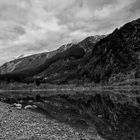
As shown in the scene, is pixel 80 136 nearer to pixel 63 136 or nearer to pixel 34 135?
pixel 63 136

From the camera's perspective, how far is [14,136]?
24266 millimetres

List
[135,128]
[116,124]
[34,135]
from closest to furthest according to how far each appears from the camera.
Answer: [34,135] → [135,128] → [116,124]

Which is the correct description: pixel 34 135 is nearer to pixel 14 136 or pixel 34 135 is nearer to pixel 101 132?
pixel 14 136

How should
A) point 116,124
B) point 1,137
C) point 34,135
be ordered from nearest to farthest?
point 1,137, point 34,135, point 116,124

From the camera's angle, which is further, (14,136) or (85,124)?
(85,124)

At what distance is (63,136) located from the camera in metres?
25.2

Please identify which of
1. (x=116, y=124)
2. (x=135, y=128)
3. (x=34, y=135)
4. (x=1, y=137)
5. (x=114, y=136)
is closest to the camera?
(x=1, y=137)

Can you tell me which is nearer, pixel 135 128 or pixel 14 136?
pixel 14 136

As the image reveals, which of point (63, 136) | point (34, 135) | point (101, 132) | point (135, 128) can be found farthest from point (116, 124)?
point (34, 135)

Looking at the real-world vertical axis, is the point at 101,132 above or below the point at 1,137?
below

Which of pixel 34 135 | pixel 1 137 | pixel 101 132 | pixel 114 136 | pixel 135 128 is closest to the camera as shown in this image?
pixel 1 137

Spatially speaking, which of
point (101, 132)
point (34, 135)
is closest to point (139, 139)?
point (101, 132)

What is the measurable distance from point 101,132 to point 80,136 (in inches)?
186

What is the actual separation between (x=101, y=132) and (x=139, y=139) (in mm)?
5396
